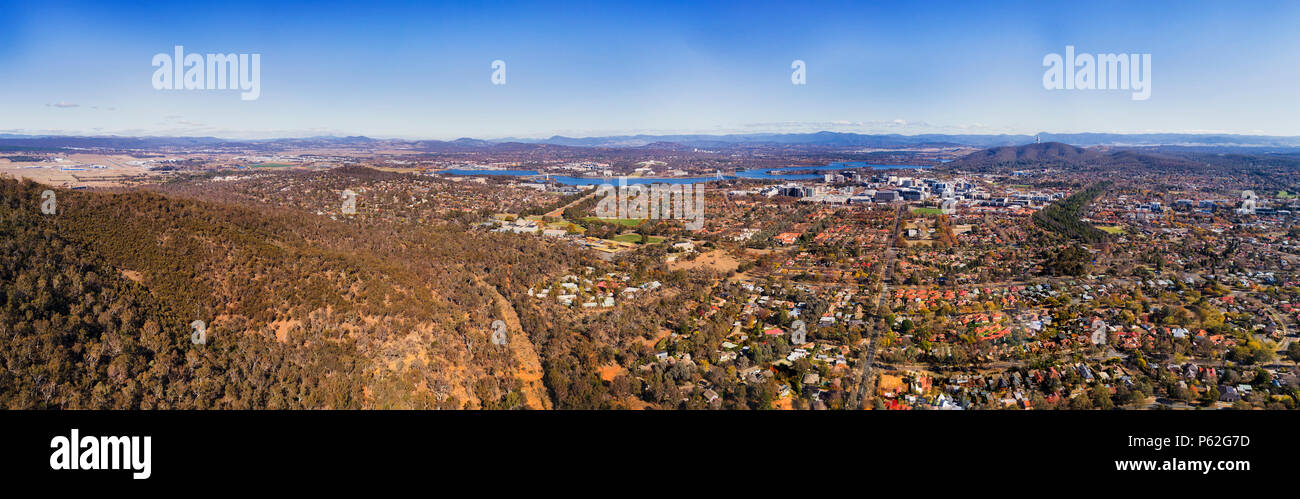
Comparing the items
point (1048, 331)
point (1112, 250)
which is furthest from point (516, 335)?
point (1112, 250)

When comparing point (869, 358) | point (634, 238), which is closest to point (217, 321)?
point (869, 358)

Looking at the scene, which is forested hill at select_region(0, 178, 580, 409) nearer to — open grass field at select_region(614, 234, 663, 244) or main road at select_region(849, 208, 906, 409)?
main road at select_region(849, 208, 906, 409)

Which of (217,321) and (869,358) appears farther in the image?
(869,358)

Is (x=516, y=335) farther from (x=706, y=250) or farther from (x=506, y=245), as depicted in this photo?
(x=706, y=250)

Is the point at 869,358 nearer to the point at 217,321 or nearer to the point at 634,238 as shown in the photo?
the point at 217,321

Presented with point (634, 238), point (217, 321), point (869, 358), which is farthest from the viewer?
point (634, 238)

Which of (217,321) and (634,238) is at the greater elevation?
(634,238)

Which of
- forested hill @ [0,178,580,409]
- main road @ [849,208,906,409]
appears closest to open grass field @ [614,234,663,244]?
main road @ [849,208,906,409]
